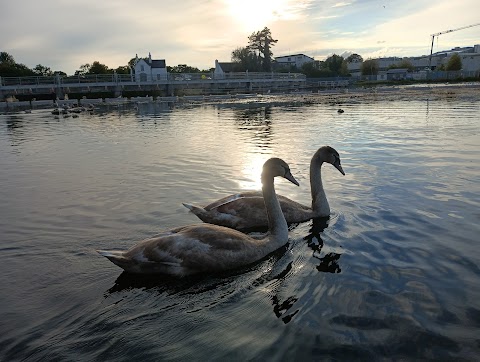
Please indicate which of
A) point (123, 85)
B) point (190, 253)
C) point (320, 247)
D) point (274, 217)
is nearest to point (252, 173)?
point (274, 217)

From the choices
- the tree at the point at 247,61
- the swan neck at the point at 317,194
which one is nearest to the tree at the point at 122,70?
the tree at the point at 247,61

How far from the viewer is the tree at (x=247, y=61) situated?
5046 inches

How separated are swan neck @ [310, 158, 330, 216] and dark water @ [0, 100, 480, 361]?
27 centimetres

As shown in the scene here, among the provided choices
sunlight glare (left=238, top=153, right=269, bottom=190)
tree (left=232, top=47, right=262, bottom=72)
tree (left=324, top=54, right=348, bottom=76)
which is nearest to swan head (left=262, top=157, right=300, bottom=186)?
sunlight glare (left=238, top=153, right=269, bottom=190)

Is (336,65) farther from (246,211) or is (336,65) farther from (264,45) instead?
(246,211)

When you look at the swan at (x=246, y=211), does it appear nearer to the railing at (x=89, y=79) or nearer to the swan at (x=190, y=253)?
the swan at (x=190, y=253)

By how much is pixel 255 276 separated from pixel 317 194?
350cm

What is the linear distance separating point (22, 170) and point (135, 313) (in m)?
12.2

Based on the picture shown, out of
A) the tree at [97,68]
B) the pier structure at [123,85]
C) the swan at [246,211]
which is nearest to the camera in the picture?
the swan at [246,211]

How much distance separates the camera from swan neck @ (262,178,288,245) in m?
7.42

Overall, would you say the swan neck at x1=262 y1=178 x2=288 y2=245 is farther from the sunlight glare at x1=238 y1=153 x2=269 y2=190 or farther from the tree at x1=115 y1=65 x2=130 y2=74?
the tree at x1=115 y1=65 x2=130 y2=74

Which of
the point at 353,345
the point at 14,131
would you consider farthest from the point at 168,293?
the point at 14,131

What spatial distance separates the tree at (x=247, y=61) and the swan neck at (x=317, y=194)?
121969mm

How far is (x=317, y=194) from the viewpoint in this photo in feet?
30.7
